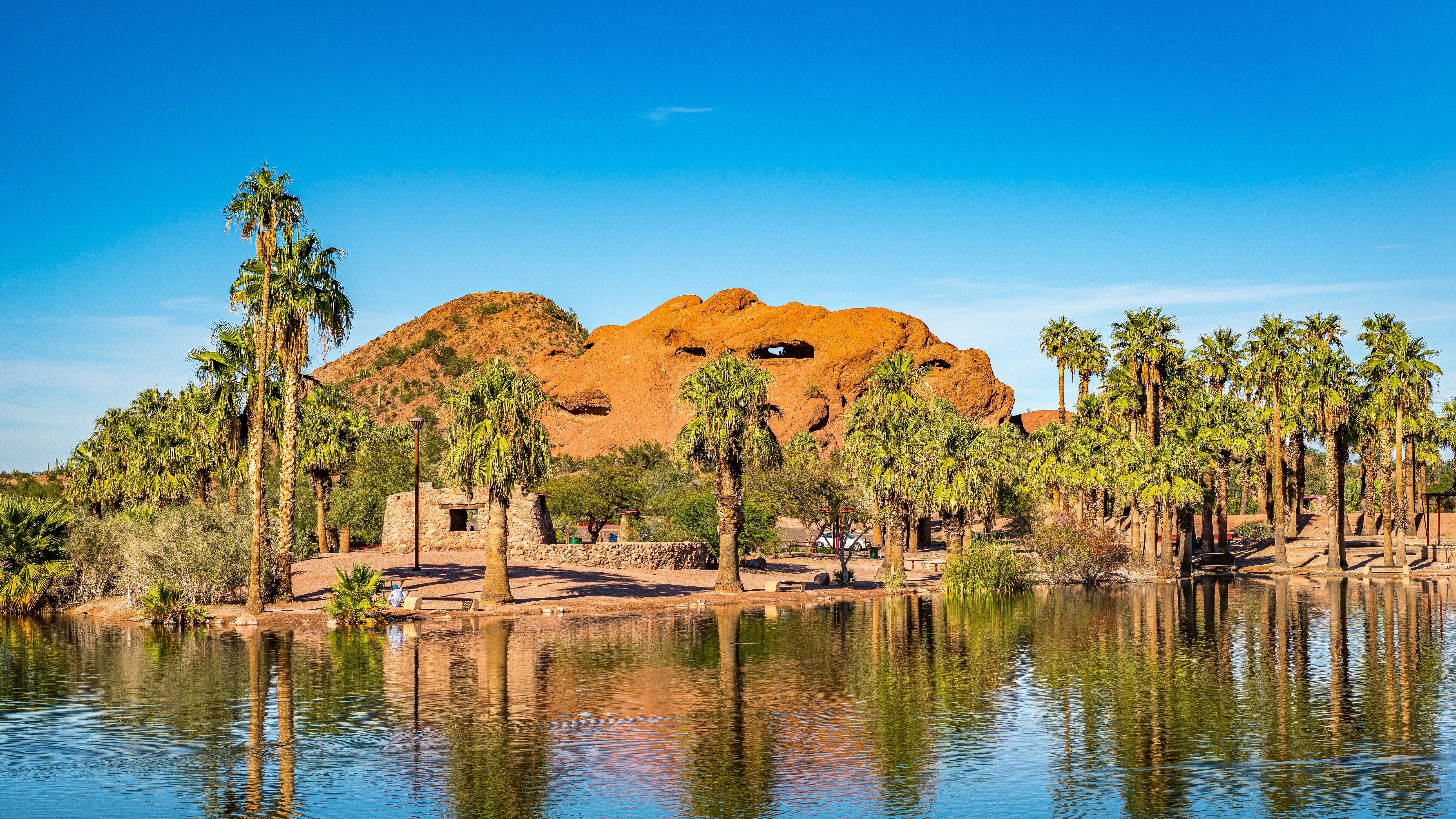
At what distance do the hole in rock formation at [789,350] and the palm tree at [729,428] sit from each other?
98.0 meters

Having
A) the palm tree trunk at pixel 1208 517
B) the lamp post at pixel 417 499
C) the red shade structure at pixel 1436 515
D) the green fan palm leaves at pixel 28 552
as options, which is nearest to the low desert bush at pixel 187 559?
the green fan palm leaves at pixel 28 552

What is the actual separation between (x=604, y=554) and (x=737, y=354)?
77.1 m

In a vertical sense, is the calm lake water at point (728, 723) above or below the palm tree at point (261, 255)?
below

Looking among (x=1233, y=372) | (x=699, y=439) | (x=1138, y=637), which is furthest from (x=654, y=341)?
(x=1138, y=637)

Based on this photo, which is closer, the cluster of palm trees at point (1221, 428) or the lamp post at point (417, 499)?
the lamp post at point (417, 499)

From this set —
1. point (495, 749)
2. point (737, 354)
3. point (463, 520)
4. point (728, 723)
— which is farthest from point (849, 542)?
point (495, 749)

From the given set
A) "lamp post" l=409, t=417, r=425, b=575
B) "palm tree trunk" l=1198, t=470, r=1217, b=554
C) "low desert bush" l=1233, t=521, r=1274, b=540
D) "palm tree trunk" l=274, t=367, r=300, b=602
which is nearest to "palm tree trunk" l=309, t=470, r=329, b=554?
"lamp post" l=409, t=417, r=425, b=575

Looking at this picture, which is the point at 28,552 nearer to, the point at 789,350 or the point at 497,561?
the point at 497,561

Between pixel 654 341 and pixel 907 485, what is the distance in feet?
337

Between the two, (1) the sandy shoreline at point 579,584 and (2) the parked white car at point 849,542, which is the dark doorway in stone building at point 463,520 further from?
(2) the parked white car at point 849,542

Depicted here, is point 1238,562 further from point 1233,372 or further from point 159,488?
point 159,488

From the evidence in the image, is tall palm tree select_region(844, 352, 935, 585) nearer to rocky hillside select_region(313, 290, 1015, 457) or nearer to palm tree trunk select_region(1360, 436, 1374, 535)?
palm tree trunk select_region(1360, 436, 1374, 535)

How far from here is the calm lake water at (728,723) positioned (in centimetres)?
1270

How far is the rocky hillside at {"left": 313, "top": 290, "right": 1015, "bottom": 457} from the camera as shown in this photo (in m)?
134
